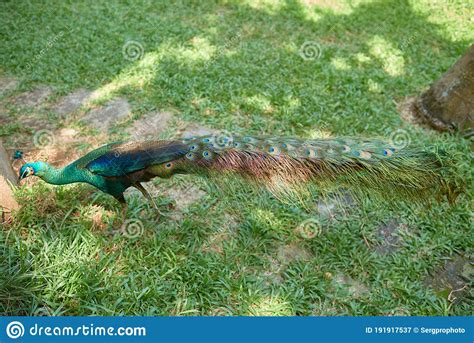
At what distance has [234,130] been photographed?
15.7 feet

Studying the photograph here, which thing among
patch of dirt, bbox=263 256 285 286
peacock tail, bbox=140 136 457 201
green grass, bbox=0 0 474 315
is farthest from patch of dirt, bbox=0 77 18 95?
patch of dirt, bbox=263 256 285 286

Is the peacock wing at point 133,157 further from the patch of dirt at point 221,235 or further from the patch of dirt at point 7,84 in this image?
the patch of dirt at point 7,84

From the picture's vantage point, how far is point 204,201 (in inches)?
152

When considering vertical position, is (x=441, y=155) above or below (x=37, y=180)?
above

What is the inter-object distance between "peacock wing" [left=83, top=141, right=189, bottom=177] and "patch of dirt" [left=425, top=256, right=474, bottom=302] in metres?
2.39

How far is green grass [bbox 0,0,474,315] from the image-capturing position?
302 cm

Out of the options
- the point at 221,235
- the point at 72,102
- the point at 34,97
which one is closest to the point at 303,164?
the point at 221,235

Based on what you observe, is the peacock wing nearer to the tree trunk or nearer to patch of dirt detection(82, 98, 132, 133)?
patch of dirt detection(82, 98, 132, 133)

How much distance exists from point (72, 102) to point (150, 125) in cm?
118

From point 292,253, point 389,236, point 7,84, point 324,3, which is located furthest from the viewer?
point 324,3

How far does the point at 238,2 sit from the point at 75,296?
22.2 feet

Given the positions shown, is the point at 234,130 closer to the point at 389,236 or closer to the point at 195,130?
the point at 195,130

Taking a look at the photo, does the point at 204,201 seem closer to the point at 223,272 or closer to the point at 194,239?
the point at 194,239

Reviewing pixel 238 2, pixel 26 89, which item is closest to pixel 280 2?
pixel 238 2
